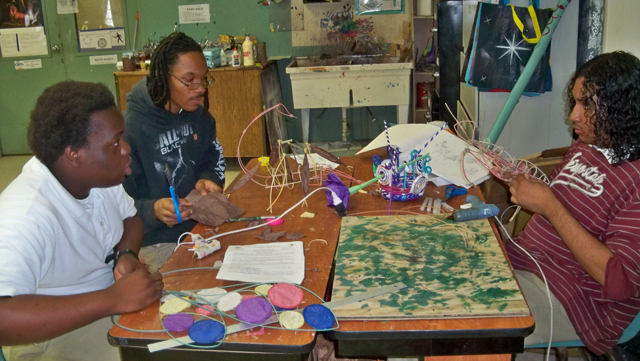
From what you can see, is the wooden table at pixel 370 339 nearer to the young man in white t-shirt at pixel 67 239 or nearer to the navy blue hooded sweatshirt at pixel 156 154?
the young man in white t-shirt at pixel 67 239

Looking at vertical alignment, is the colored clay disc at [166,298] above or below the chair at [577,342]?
above

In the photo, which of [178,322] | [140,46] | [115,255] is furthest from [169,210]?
[140,46]

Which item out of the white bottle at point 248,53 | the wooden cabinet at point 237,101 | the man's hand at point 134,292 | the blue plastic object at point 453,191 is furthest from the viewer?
the white bottle at point 248,53

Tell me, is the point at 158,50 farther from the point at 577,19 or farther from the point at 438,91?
the point at 438,91

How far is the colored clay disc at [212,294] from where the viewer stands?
122 cm

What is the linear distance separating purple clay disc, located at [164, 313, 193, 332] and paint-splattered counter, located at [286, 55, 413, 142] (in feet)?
11.3

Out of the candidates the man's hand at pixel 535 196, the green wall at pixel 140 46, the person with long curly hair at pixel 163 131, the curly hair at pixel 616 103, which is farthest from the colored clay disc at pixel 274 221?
the green wall at pixel 140 46

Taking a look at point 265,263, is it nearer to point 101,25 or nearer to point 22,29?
point 101,25

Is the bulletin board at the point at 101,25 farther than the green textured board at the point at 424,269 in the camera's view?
Yes

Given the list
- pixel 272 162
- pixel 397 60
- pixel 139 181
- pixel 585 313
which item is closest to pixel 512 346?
pixel 585 313

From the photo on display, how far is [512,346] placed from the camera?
109cm

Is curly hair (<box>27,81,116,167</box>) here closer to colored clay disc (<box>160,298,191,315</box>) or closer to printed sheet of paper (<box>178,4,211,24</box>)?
colored clay disc (<box>160,298,191,315</box>)

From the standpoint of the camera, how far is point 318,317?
1.12m

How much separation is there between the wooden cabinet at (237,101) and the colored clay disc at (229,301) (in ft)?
11.5
